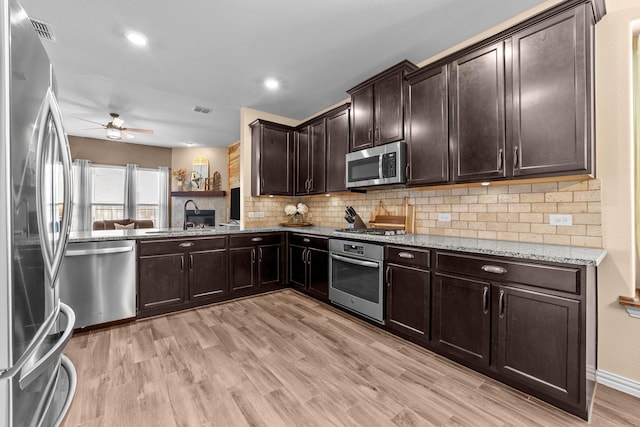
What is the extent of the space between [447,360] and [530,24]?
2.52 m

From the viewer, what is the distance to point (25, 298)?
81 centimetres

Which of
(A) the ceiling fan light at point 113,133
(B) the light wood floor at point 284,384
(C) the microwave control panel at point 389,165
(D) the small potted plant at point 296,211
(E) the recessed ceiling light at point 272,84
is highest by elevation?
(E) the recessed ceiling light at point 272,84

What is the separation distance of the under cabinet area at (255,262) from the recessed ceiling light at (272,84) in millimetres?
1935

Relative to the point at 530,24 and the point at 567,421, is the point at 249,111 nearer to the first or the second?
the point at 530,24

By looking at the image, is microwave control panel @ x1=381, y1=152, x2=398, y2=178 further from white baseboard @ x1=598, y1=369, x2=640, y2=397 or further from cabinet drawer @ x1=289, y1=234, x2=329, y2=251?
white baseboard @ x1=598, y1=369, x2=640, y2=397

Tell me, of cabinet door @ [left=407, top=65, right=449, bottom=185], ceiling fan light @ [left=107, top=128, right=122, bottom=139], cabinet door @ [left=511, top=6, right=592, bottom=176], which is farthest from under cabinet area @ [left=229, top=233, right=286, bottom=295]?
ceiling fan light @ [left=107, top=128, right=122, bottom=139]

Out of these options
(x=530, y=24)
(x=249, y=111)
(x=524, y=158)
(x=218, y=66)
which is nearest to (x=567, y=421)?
(x=524, y=158)

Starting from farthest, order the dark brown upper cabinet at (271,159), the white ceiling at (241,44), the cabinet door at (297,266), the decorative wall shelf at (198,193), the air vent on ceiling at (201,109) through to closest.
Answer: the decorative wall shelf at (198,193), the air vent on ceiling at (201,109), the dark brown upper cabinet at (271,159), the cabinet door at (297,266), the white ceiling at (241,44)

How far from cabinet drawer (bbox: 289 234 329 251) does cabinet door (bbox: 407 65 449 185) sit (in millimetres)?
1222

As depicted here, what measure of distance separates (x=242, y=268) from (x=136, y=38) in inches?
104

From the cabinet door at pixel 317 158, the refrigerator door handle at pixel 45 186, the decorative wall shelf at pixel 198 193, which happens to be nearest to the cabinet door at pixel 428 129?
the cabinet door at pixel 317 158

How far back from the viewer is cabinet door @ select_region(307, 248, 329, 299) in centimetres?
329

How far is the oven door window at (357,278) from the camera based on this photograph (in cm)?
265

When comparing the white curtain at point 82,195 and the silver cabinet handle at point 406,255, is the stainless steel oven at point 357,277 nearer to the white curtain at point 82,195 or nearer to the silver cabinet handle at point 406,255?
the silver cabinet handle at point 406,255
